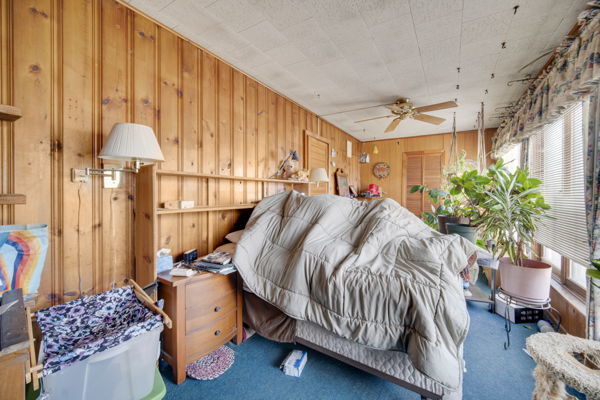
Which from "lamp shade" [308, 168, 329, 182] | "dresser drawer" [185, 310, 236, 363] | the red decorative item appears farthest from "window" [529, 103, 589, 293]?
the red decorative item

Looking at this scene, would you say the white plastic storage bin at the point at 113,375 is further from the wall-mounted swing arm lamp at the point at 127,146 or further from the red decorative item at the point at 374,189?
the red decorative item at the point at 374,189

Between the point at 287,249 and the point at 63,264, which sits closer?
the point at 63,264

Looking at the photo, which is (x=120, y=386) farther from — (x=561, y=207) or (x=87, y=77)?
(x=561, y=207)

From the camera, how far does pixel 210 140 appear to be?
234cm

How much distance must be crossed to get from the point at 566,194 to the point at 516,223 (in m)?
0.92

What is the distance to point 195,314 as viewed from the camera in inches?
63.9

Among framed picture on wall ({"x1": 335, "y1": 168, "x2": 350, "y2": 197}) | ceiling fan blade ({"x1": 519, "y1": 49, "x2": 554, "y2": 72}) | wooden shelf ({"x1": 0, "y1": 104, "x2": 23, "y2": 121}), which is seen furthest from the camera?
framed picture on wall ({"x1": 335, "y1": 168, "x2": 350, "y2": 197})

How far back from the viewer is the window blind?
1.95 meters

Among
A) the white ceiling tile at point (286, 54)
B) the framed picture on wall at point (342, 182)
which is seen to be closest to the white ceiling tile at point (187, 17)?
the white ceiling tile at point (286, 54)

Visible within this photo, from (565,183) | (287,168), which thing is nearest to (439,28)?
(565,183)

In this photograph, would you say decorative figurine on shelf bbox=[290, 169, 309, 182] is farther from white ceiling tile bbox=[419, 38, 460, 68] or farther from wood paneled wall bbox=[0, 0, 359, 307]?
white ceiling tile bbox=[419, 38, 460, 68]

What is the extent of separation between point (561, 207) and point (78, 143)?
3.95m

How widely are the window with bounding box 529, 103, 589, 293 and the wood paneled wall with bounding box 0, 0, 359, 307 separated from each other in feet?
9.74

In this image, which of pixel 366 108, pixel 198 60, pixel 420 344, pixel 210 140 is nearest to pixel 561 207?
pixel 420 344
